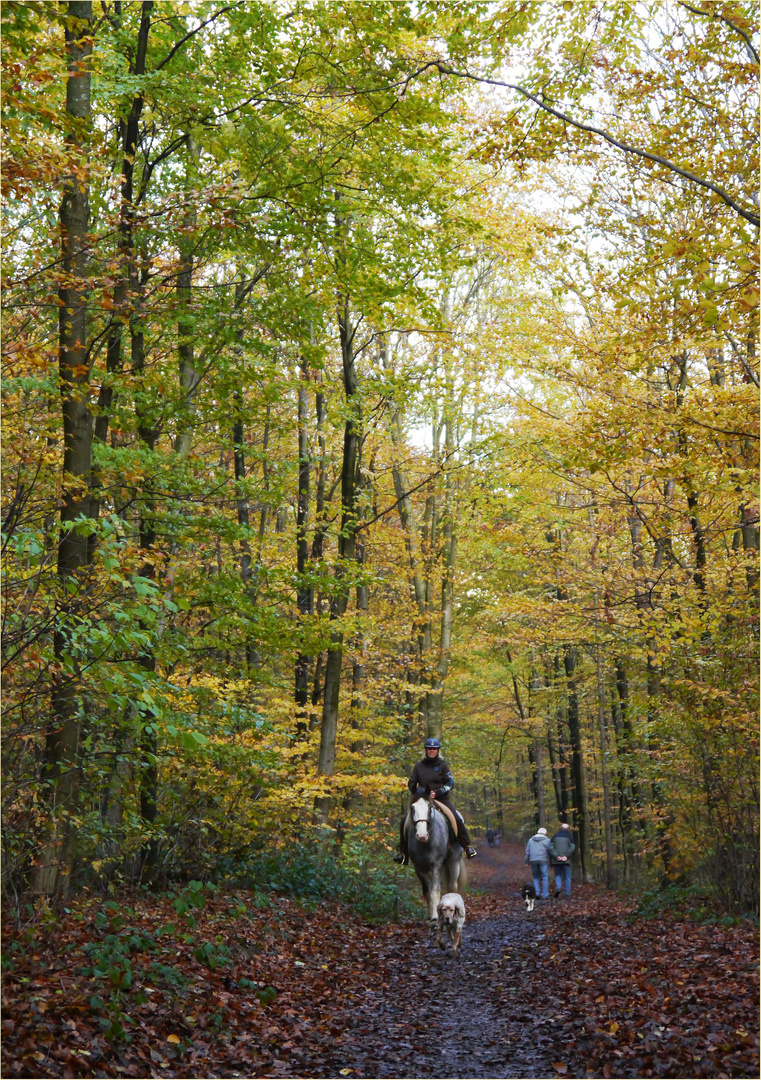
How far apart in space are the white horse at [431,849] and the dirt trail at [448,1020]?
86 cm

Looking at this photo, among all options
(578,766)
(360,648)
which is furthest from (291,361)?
(578,766)

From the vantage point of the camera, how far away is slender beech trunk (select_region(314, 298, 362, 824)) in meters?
16.3

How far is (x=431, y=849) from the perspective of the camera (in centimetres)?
1233

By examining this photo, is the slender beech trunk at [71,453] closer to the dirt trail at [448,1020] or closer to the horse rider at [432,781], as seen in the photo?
the dirt trail at [448,1020]

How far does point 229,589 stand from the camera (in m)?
12.8

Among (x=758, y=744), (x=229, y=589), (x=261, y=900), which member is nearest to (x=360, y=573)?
(x=229, y=589)

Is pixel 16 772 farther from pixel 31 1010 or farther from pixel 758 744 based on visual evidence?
pixel 758 744

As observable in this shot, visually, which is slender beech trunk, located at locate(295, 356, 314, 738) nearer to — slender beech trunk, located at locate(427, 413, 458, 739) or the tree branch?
slender beech trunk, located at locate(427, 413, 458, 739)

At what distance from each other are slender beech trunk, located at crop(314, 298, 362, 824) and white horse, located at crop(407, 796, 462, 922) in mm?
3758

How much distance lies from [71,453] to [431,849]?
745 centimetres

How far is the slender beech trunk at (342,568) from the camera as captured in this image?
53.6 ft

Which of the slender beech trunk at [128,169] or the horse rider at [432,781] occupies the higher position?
the slender beech trunk at [128,169]

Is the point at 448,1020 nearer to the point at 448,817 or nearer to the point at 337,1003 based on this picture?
the point at 337,1003

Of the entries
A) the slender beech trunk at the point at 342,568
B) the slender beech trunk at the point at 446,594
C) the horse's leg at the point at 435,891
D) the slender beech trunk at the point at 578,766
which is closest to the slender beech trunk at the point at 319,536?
the slender beech trunk at the point at 342,568
